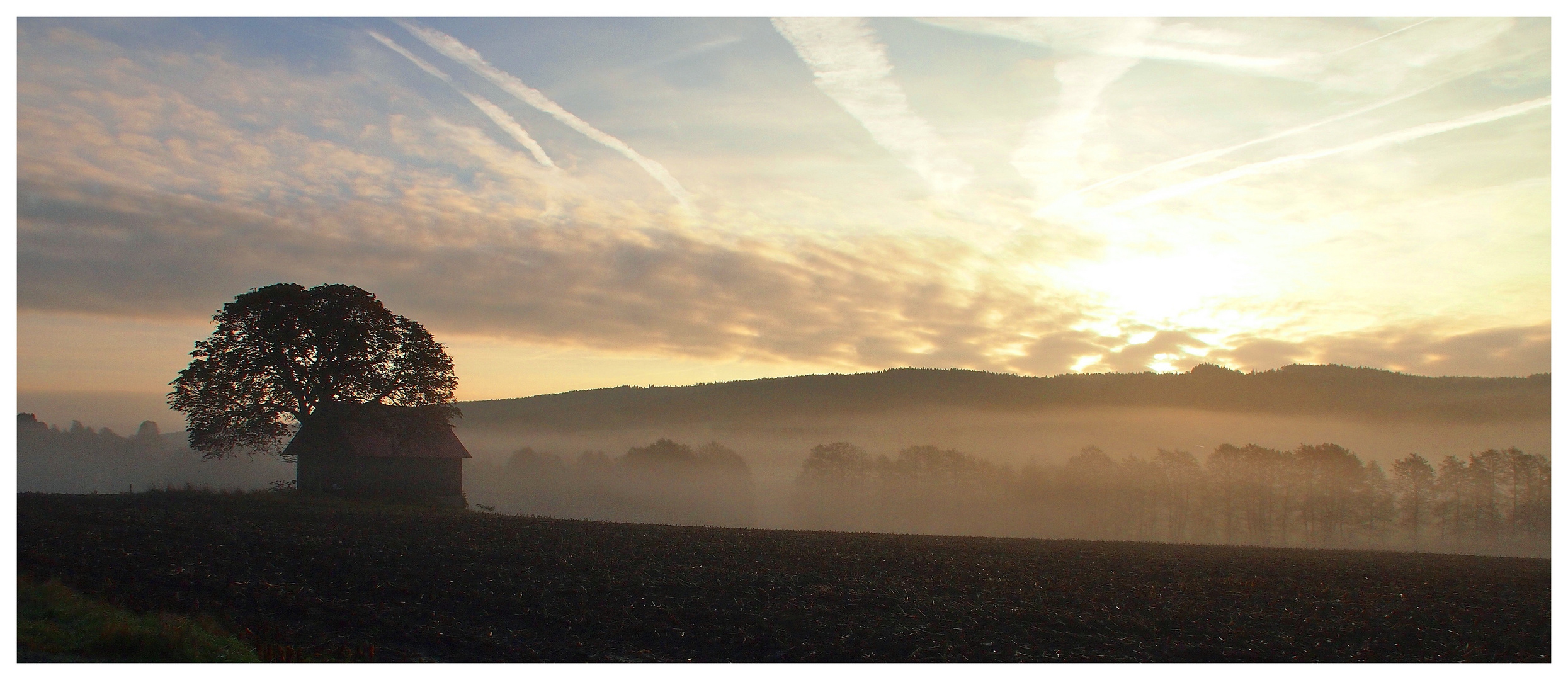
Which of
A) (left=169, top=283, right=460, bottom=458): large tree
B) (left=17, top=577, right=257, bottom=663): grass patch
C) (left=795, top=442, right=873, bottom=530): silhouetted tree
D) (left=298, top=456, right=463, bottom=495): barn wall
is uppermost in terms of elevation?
(left=169, top=283, right=460, bottom=458): large tree

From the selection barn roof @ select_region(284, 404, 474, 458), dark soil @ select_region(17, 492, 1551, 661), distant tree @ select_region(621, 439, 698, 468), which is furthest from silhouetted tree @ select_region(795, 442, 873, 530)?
dark soil @ select_region(17, 492, 1551, 661)

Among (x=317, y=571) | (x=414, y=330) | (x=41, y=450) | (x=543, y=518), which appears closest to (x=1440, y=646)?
(x=317, y=571)

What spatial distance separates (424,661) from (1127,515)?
10681cm

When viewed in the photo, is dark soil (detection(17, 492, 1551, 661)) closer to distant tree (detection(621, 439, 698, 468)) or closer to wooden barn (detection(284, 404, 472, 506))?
wooden barn (detection(284, 404, 472, 506))

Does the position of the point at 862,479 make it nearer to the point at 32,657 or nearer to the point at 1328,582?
the point at 1328,582

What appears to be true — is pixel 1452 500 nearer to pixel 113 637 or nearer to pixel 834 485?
pixel 834 485

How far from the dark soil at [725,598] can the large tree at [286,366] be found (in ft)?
43.0

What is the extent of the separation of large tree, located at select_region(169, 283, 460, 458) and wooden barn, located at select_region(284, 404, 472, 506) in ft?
2.78

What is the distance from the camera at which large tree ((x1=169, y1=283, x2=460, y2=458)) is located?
40.0 meters

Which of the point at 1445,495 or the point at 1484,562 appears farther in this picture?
the point at 1445,495

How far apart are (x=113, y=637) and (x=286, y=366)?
34.5 metres

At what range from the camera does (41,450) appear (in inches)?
6014

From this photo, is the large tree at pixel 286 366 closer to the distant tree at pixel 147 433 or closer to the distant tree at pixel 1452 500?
the distant tree at pixel 1452 500

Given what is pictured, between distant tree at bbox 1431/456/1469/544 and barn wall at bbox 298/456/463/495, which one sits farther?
distant tree at bbox 1431/456/1469/544
